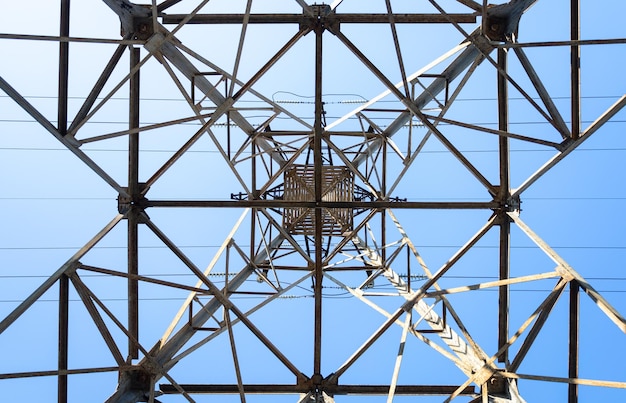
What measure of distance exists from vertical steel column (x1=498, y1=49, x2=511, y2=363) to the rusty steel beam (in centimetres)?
134

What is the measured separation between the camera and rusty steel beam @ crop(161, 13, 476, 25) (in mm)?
11461

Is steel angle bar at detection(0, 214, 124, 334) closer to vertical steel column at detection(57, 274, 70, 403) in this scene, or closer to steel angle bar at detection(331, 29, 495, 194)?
vertical steel column at detection(57, 274, 70, 403)

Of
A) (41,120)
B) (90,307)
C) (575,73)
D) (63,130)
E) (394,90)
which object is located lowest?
(90,307)

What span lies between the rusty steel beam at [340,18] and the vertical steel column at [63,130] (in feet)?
7.02

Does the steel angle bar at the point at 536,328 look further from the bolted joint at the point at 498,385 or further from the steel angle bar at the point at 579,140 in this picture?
the steel angle bar at the point at 579,140

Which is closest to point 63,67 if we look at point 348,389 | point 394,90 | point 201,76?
point 201,76

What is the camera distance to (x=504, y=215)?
12070 mm

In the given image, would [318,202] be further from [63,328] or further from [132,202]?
[63,328]

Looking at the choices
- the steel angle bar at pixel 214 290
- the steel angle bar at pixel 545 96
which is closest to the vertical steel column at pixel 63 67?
the steel angle bar at pixel 214 290

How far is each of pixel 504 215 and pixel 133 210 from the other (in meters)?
7.52

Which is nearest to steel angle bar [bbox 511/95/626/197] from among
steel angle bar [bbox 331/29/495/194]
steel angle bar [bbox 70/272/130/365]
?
steel angle bar [bbox 331/29/495/194]

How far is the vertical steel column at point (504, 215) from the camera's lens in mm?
11812

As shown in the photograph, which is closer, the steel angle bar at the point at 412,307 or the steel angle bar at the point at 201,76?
the steel angle bar at the point at 201,76

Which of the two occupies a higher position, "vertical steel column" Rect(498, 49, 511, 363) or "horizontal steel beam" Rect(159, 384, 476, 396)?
"vertical steel column" Rect(498, 49, 511, 363)
